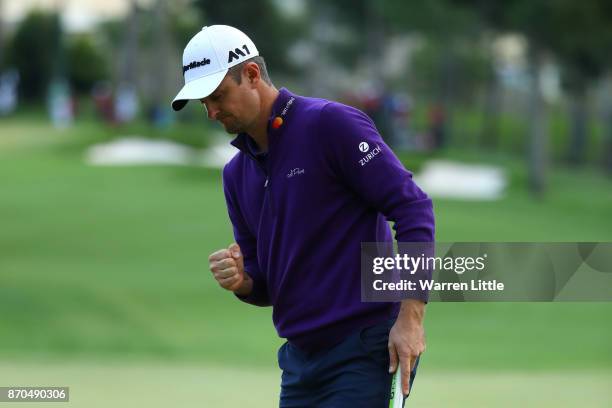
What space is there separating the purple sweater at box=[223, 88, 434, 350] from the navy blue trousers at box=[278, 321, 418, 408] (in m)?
0.05

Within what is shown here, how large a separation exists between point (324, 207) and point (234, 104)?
53 centimetres

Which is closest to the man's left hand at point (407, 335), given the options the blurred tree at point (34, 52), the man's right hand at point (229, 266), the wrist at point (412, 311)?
the wrist at point (412, 311)

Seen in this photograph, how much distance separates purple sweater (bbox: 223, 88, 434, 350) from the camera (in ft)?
15.9

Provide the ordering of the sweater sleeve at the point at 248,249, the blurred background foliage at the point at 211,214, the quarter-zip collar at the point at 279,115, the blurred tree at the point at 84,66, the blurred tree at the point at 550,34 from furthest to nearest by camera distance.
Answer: the blurred tree at the point at 84,66 → the blurred tree at the point at 550,34 → the blurred background foliage at the point at 211,214 → the sweater sleeve at the point at 248,249 → the quarter-zip collar at the point at 279,115

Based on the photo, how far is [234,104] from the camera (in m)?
4.99

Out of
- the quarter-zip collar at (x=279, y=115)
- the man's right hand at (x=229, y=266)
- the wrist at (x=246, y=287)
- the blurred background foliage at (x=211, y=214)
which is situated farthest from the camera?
the blurred background foliage at (x=211, y=214)

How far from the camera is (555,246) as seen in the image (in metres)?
6.07

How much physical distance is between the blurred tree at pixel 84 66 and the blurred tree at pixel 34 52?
2373 millimetres

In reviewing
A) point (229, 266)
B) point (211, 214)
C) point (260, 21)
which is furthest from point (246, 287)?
point (260, 21)

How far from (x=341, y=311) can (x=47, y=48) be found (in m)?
65.9

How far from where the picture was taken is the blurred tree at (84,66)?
71.4 m

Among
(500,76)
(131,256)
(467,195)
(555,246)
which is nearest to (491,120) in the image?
(500,76)

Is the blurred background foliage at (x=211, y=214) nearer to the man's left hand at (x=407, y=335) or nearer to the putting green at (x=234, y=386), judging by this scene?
the putting green at (x=234, y=386)

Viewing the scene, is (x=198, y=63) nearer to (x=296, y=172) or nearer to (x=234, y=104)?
(x=234, y=104)
